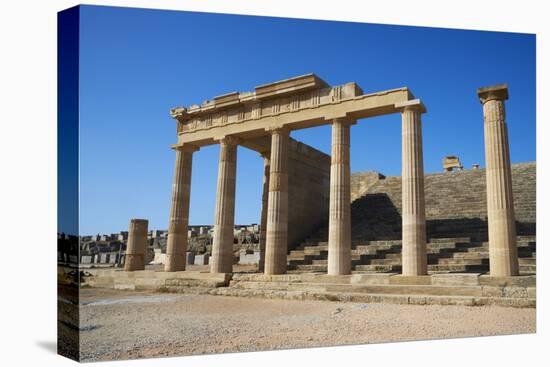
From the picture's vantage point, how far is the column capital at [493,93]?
1552 cm

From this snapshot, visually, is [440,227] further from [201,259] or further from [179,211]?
[201,259]

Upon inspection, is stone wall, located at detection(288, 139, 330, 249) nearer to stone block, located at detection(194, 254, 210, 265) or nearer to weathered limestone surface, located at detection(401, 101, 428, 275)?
stone block, located at detection(194, 254, 210, 265)

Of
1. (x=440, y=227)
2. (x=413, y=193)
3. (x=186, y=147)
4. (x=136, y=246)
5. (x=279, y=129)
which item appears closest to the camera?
(x=413, y=193)

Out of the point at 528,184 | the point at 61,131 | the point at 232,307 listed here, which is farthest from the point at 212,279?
the point at 528,184

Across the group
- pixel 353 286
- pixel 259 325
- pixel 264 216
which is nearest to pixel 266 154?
pixel 264 216

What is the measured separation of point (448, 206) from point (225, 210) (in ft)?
38.4

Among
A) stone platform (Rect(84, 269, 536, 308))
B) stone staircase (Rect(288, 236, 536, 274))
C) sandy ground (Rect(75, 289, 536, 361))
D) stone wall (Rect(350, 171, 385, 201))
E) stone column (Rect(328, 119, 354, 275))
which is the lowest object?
sandy ground (Rect(75, 289, 536, 361))

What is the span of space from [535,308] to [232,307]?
28.0 ft

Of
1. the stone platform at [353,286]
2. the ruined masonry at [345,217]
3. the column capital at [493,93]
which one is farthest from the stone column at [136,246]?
the column capital at [493,93]

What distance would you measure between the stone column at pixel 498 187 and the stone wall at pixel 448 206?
17.7ft

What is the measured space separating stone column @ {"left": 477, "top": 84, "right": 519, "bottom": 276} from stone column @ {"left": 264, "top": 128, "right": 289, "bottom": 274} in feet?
25.8

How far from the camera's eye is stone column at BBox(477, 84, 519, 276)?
14.6m

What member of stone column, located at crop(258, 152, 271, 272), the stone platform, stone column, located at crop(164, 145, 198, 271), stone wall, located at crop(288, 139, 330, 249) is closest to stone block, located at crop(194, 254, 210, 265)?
stone wall, located at crop(288, 139, 330, 249)

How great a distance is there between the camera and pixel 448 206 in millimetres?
24797
